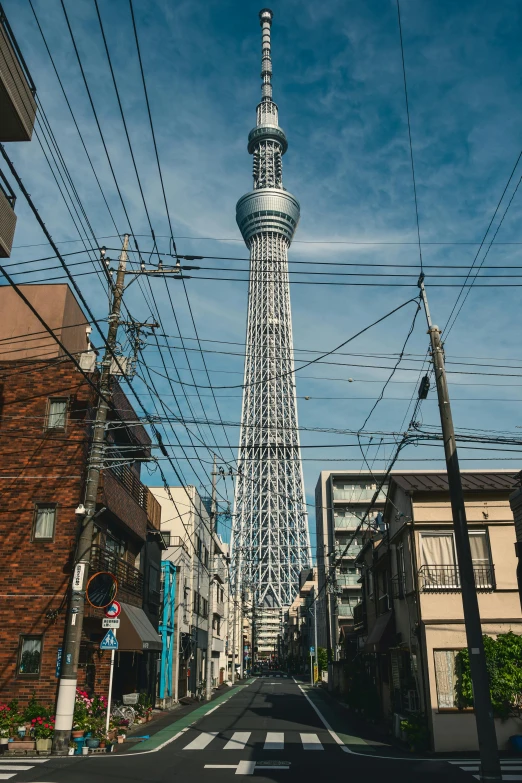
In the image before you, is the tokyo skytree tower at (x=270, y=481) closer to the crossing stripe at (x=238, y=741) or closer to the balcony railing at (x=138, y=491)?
the balcony railing at (x=138, y=491)

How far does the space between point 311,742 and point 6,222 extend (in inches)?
632

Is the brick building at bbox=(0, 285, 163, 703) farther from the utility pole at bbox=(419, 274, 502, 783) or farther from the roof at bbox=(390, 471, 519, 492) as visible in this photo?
the roof at bbox=(390, 471, 519, 492)

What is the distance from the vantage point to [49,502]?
20953 millimetres

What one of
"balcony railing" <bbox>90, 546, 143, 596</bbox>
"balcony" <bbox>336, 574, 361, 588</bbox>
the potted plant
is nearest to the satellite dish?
the potted plant

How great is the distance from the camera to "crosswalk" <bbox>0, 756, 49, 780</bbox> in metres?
13.2

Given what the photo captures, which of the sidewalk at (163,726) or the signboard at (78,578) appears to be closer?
the signboard at (78,578)

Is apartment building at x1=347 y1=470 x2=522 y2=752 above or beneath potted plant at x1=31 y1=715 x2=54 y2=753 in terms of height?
above

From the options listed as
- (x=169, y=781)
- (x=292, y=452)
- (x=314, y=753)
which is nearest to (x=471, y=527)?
(x=314, y=753)

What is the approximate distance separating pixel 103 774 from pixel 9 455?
11.1 metres

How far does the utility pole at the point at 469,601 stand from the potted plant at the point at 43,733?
10608mm

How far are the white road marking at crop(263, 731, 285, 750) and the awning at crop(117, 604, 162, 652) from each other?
501 centimetres

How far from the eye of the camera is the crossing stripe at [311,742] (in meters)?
18.1

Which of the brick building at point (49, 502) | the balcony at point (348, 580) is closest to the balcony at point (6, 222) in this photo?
the brick building at point (49, 502)

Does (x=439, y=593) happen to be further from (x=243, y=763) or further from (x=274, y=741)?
(x=243, y=763)
